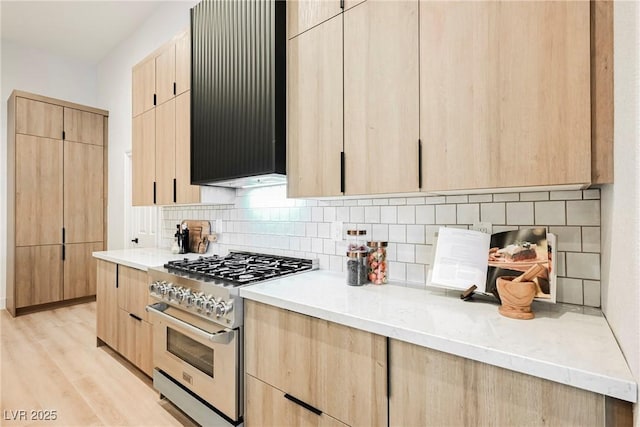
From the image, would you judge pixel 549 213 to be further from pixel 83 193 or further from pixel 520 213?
pixel 83 193

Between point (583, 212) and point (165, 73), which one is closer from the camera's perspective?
point (583, 212)

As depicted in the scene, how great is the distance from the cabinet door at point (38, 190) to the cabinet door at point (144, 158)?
1.96 m

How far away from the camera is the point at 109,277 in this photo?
2.77 m

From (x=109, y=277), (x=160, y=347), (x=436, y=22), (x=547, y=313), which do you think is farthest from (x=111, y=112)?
(x=547, y=313)

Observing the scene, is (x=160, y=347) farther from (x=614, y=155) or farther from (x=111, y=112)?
(x=111, y=112)

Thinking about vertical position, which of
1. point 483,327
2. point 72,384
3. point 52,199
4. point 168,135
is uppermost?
point 168,135

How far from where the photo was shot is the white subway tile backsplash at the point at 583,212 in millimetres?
1187

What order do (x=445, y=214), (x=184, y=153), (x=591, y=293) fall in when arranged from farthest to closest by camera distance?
(x=184, y=153), (x=445, y=214), (x=591, y=293)

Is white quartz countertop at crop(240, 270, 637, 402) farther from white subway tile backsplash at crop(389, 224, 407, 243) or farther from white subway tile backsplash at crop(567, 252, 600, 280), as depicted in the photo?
white subway tile backsplash at crop(389, 224, 407, 243)

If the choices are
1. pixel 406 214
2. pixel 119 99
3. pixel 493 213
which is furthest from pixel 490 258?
pixel 119 99

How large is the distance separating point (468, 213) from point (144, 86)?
3010mm

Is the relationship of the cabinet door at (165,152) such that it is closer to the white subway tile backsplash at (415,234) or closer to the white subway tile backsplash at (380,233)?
the white subway tile backsplash at (380,233)

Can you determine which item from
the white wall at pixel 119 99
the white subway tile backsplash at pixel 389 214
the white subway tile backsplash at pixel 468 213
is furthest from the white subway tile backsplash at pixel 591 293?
the white wall at pixel 119 99

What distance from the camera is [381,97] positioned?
139 cm
